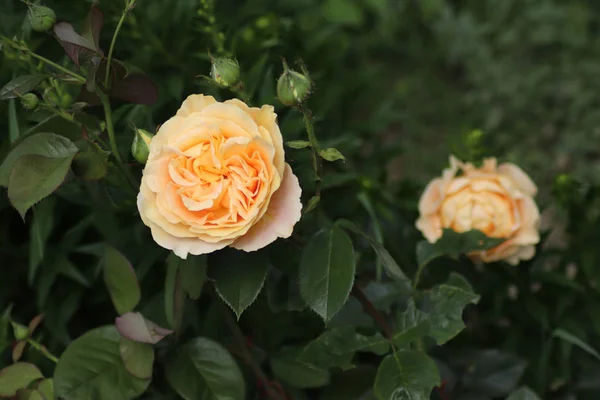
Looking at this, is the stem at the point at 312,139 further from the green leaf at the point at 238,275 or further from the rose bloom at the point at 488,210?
the rose bloom at the point at 488,210

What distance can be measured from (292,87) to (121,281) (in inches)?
11.9

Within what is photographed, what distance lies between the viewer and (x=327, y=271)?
657 millimetres

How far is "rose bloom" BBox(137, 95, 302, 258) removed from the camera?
58 centimetres

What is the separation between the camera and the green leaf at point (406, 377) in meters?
0.67

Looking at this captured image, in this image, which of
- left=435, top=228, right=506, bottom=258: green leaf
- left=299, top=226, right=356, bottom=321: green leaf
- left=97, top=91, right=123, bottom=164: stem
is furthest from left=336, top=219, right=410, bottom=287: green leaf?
left=97, top=91, right=123, bottom=164: stem

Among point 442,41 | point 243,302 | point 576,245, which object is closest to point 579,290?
point 576,245

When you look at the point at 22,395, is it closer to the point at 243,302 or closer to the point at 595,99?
the point at 243,302

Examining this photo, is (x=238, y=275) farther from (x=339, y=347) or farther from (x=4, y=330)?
(x=4, y=330)

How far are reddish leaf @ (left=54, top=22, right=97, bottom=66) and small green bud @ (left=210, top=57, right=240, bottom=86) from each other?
0.38 feet

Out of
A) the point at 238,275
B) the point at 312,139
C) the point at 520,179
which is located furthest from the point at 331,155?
the point at 520,179

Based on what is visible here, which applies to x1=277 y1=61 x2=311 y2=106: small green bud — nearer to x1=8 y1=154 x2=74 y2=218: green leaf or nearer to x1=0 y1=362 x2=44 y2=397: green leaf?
x1=8 y1=154 x2=74 y2=218: green leaf

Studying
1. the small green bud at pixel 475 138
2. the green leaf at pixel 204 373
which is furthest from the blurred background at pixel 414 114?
the green leaf at pixel 204 373

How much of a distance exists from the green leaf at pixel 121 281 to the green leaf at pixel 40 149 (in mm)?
146

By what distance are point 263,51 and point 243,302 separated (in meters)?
0.48
